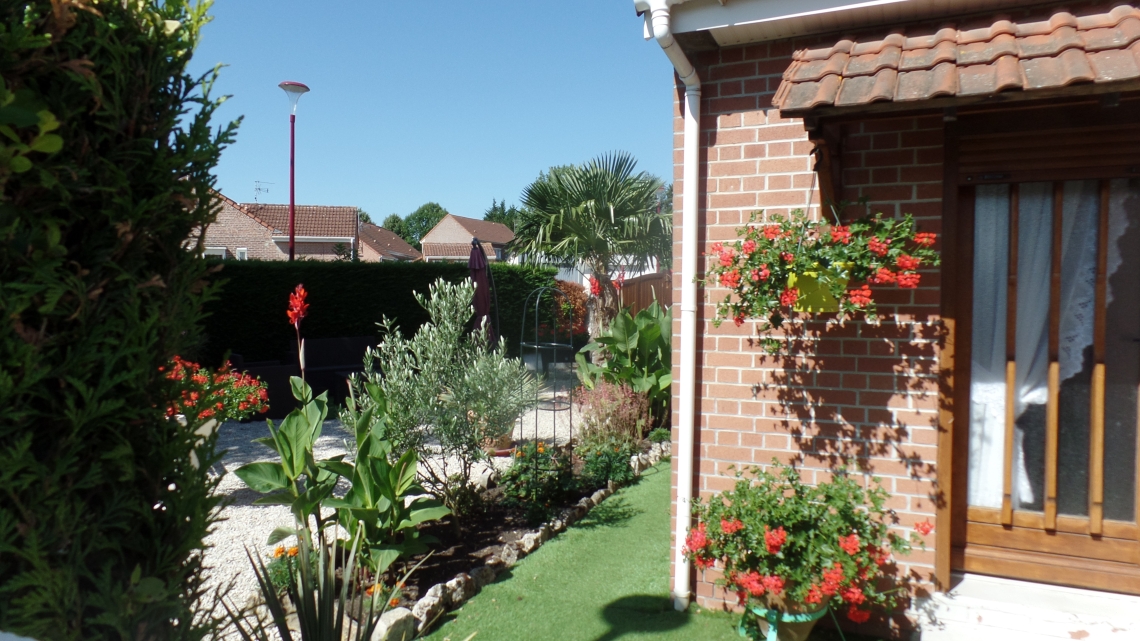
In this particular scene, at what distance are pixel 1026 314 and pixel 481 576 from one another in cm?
354

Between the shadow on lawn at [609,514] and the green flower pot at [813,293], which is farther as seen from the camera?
the shadow on lawn at [609,514]

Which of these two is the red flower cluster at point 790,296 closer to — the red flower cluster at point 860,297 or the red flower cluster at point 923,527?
the red flower cluster at point 860,297

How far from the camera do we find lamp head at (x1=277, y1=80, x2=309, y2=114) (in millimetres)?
13438

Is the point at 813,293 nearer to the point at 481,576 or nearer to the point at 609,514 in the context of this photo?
the point at 481,576

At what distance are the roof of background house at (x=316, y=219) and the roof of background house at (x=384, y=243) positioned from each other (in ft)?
28.8

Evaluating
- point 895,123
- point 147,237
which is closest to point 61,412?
point 147,237

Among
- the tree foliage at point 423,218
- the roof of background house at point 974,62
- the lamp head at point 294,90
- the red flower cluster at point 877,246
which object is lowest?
the red flower cluster at point 877,246

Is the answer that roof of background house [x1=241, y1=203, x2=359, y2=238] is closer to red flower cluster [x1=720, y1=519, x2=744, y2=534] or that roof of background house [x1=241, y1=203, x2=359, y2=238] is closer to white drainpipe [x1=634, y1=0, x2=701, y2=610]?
white drainpipe [x1=634, y1=0, x2=701, y2=610]

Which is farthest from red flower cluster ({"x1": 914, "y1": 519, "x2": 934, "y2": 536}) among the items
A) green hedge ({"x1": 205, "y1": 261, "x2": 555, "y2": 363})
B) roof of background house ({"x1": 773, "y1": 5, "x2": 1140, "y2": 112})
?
green hedge ({"x1": 205, "y1": 261, "x2": 555, "y2": 363})

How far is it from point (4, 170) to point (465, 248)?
216ft

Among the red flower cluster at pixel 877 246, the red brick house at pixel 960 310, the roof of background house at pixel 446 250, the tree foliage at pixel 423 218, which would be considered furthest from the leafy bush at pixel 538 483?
the tree foliage at pixel 423 218

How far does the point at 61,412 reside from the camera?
186 cm

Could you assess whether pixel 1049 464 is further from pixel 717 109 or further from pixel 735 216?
pixel 717 109

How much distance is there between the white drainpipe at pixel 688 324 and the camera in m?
4.06
